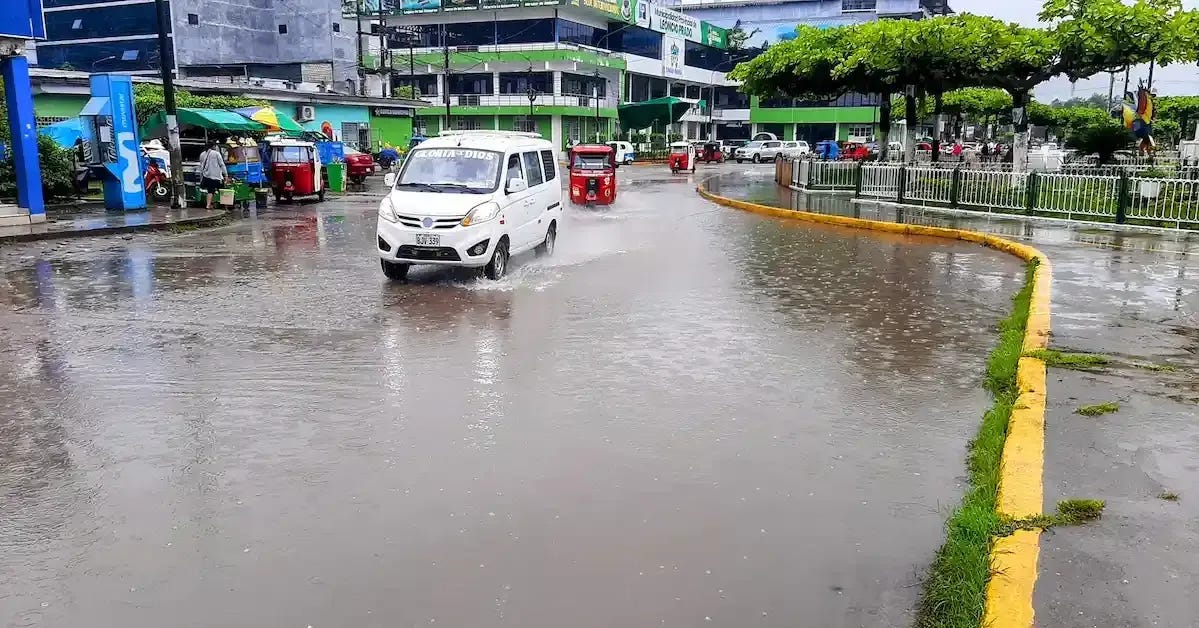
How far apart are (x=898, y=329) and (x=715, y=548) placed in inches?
217

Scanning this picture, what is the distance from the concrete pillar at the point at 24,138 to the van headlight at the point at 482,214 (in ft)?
40.3

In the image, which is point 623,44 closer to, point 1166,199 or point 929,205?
point 929,205

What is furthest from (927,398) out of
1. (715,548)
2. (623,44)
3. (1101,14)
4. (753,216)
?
(623,44)

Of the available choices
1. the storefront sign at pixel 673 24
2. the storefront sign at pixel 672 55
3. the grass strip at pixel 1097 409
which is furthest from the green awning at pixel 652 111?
the grass strip at pixel 1097 409

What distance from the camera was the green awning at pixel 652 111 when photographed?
2153 inches

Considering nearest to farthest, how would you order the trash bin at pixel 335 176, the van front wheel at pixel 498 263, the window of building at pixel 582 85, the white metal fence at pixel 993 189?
the van front wheel at pixel 498 263 → the white metal fence at pixel 993 189 → the trash bin at pixel 335 176 → the window of building at pixel 582 85

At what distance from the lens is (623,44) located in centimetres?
7725

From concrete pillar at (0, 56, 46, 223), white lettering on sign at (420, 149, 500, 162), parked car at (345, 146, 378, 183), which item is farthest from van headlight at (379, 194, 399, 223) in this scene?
parked car at (345, 146, 378, 183)

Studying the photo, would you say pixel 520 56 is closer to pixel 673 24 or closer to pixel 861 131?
pixel 673 24

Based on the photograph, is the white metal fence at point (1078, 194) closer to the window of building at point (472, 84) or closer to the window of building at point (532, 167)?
the window of building at point (532, 167)

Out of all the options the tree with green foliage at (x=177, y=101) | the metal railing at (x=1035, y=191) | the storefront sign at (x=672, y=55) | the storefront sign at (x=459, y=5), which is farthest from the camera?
the storefront sign at (x=672, y=55)

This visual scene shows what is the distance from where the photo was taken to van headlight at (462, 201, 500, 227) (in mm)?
11684

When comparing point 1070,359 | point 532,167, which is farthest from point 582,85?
point 1070,359

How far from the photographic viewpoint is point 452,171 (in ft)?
41.1
